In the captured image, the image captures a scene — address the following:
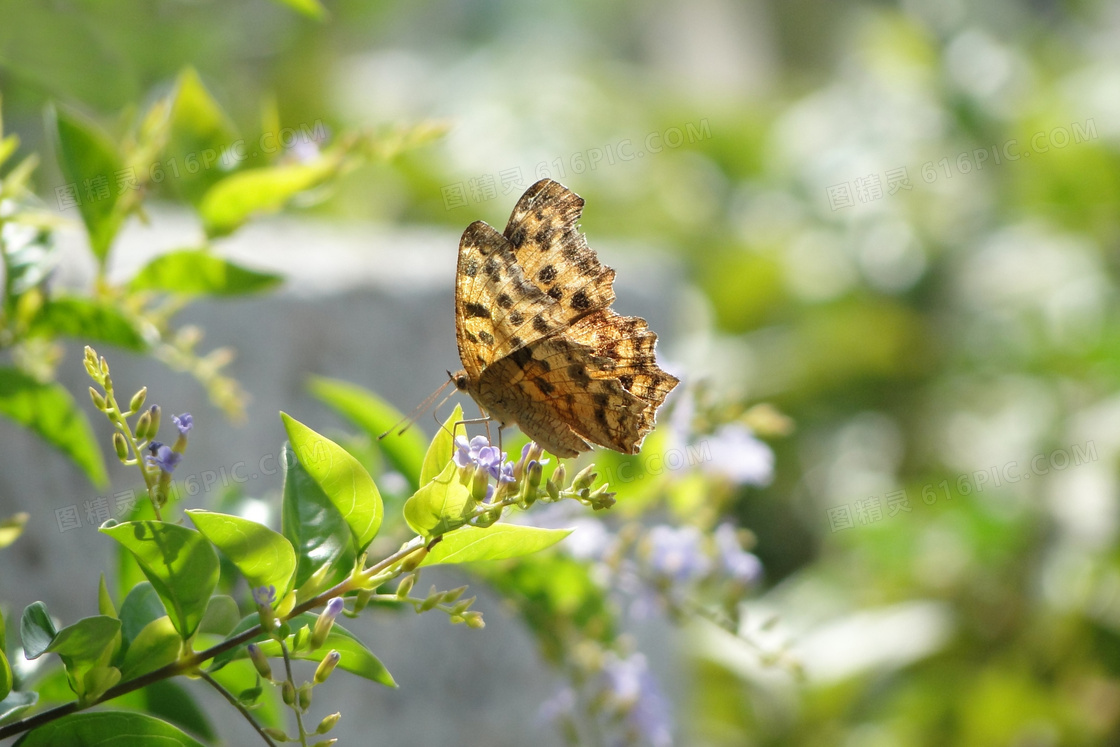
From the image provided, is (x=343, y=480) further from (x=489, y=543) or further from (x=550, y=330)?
(x=550, y=330)

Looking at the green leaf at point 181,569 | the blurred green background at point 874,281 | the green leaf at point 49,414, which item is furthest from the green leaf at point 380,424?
the blurred green background at point 874,281

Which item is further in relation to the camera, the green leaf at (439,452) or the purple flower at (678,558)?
the purple flower at (678,558)

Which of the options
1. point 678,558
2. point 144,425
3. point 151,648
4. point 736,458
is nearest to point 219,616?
point 151,648

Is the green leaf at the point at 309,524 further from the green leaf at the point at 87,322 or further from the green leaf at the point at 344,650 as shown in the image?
the green leaf at the point at 87,322

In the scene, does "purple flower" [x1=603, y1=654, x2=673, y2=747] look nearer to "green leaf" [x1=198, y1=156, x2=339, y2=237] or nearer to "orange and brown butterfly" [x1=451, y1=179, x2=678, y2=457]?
"orange and brown butterfly" [x1=451, y1=179, x2=678, y2=457]

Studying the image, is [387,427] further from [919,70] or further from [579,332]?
[919,70]

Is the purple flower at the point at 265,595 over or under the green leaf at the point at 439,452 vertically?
under
